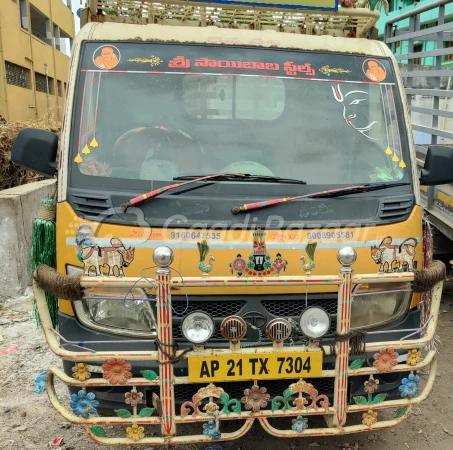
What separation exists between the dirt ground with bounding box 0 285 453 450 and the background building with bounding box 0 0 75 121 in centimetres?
1420

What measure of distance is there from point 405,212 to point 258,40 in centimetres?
154

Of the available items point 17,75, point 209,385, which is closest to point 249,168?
point 209,385

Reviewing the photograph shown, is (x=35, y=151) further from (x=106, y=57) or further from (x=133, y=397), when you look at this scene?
(x=133, y=397)

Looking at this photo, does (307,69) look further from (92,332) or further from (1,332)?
(1,332)

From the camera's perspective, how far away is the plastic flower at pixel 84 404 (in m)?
2.58

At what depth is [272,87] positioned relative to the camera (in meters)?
3.34

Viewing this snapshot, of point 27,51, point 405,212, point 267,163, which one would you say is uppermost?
point 27,51

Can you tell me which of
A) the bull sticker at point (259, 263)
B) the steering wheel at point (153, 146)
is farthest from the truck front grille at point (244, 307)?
the steering wheel at point (153, 146)

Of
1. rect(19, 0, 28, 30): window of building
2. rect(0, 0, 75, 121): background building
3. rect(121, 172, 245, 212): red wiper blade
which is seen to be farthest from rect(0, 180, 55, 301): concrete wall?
rect(19, 0, 28, 30): window of building

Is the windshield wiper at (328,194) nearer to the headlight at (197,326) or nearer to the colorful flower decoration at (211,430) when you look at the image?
the headlight at (197,326)

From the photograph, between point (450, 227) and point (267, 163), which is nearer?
point (267, 163)

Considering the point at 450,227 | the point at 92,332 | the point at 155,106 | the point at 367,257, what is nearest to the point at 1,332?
the point at 92,332

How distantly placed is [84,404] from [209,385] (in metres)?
0.66

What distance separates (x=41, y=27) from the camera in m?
28.7
